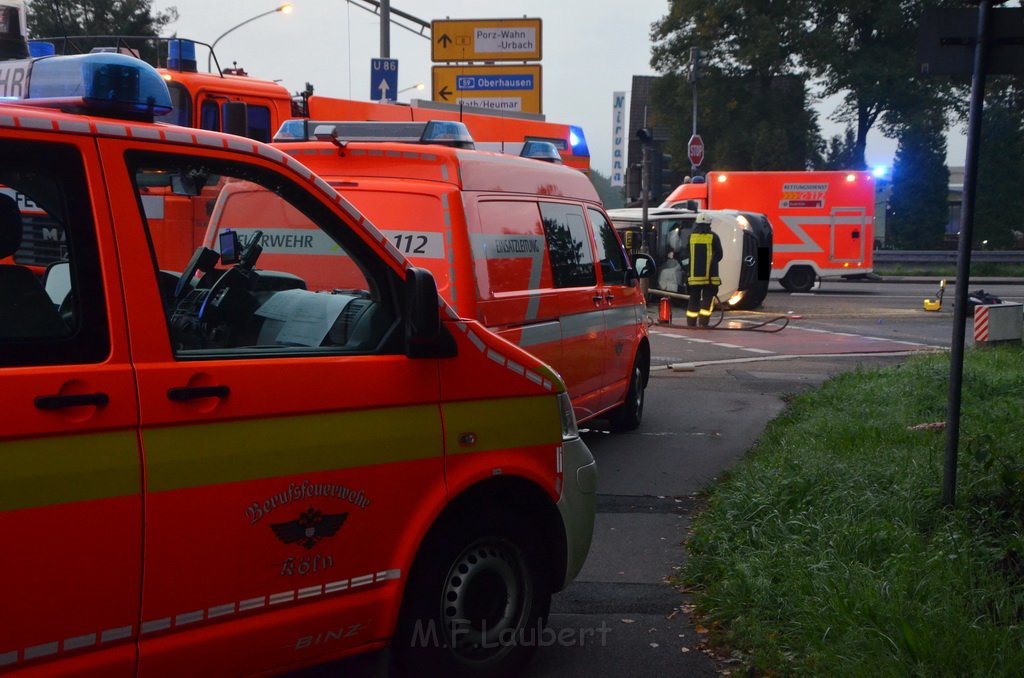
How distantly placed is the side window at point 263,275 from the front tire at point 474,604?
28.6 inches

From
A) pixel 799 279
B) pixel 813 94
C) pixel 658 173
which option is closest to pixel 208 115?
pixel 658 173

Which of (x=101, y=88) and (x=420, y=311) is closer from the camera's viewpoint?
(x=101, y=88)

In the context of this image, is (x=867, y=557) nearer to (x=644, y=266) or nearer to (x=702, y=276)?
(x=644, y=266)

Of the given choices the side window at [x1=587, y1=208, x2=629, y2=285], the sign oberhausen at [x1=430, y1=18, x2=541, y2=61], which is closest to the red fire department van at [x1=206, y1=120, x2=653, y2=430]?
the side window at [x1=587, y1=208, x2=629, y2=285]

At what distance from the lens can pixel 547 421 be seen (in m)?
4.33

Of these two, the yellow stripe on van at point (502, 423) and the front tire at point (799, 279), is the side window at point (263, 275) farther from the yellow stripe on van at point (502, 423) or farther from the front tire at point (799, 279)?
the front tire at point (799, 279)

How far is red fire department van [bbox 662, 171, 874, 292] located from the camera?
103 feet

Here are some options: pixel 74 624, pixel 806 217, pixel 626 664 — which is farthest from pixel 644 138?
pixel 74 624

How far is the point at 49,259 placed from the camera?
9.95 feet

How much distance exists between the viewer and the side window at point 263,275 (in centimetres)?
339

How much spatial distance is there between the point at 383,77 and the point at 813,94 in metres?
39.8

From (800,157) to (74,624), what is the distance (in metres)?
56.9

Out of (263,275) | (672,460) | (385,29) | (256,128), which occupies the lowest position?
(672,460)

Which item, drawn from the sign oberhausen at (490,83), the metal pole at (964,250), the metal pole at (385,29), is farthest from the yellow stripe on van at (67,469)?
the sign oberhausen at (490,83)
